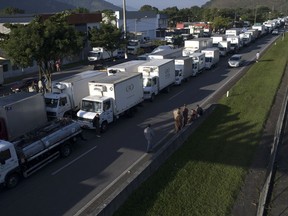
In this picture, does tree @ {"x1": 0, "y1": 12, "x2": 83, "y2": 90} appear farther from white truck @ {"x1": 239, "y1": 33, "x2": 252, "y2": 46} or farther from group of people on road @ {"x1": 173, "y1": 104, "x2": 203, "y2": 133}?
white truck @ {"x1": 239, "y1": 33, "x2": 252, "y2": 46}

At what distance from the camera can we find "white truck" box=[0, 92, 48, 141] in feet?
64.6

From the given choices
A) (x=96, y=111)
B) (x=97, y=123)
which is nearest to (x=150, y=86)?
(x=96, y=111)

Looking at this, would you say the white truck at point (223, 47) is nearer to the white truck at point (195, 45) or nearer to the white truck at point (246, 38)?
the white truck at point (195, 45)

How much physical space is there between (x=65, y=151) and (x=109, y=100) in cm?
554

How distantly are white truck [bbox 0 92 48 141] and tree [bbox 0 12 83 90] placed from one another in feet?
23.2

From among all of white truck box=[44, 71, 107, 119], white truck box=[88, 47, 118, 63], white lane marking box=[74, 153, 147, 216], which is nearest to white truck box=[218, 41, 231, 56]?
white truck box=[88, 47, 118, 63]

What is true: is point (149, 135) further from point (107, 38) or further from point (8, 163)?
point (107, 38)

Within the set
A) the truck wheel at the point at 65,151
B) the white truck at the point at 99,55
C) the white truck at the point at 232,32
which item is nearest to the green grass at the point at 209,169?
the truck wheel at the point at 65,151

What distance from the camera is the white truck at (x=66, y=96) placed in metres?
23.7

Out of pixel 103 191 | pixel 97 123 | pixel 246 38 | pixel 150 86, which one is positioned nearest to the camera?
pixel 103 191

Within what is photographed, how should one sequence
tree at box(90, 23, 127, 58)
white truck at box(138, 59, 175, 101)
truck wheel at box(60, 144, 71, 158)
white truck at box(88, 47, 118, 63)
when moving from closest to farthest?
truck wheel at box(60, 144, 71, 158) → white truck at box(138, 59, 175, 101) → tree at box(90, 23, 127, 58) → white truck at box(88, 47, 118, 63)

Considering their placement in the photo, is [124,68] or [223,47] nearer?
[124,68]

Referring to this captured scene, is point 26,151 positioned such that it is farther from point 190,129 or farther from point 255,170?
point 255,170

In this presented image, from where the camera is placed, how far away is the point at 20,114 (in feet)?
67.8
